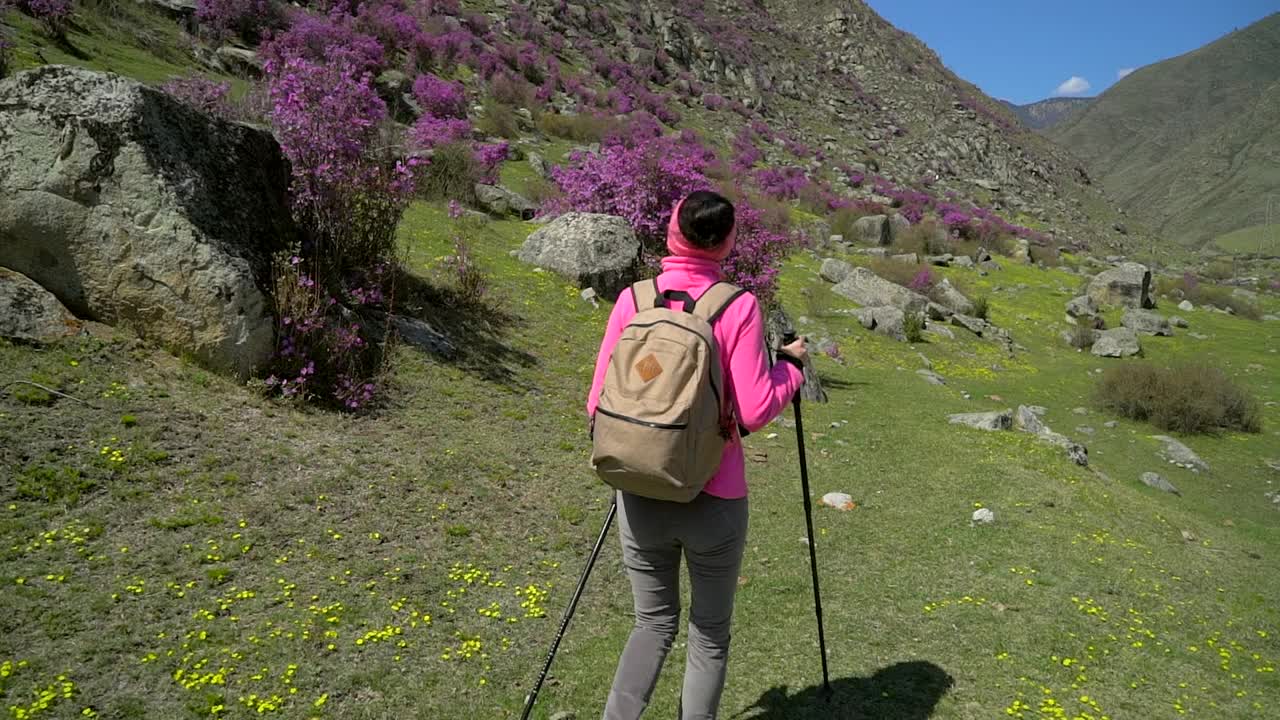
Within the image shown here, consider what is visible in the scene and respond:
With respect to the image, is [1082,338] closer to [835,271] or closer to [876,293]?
[876,293]

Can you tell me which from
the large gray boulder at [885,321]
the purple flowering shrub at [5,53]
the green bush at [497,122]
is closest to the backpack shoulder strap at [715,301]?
the purple flowering shrub at [5,53]

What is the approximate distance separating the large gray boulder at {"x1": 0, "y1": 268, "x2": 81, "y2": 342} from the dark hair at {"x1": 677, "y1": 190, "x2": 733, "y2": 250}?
→ 5.93 m

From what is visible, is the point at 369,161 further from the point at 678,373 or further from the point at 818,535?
the point at 678,373

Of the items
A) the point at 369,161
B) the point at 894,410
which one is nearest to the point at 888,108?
the point at 894,410

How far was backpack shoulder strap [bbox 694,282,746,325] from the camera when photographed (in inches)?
108

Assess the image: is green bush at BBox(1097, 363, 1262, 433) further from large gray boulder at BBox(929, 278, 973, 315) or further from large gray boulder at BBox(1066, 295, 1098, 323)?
large gray boulder at BBox(1066, 295, 1098, 323)

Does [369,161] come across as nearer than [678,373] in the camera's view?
No

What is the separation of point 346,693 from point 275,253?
4.92 meters

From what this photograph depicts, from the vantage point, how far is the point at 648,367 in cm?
257

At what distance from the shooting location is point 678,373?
2510 millimetres

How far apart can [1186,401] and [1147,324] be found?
1246 cm

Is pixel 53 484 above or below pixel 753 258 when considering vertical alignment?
below

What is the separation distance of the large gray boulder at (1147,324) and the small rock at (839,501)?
75.1 feet

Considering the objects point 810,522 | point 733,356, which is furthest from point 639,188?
point 733,356
